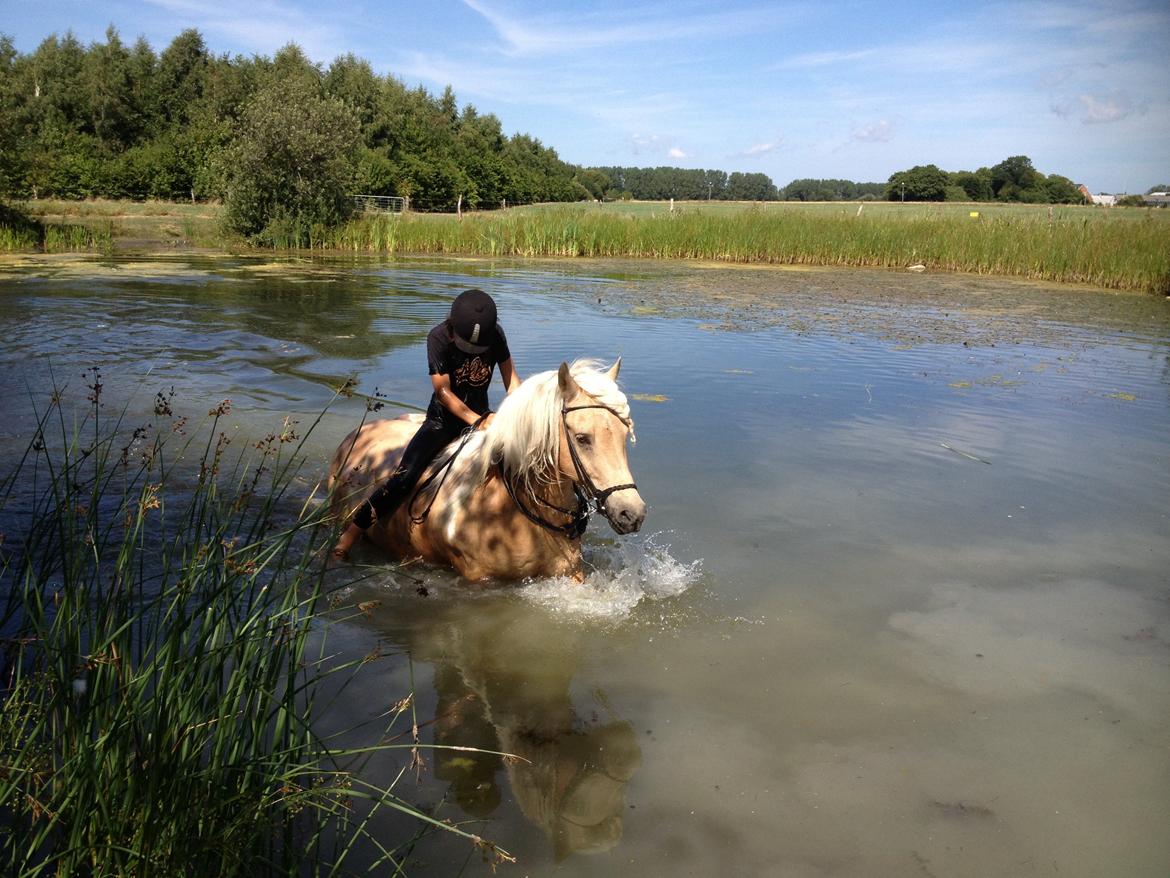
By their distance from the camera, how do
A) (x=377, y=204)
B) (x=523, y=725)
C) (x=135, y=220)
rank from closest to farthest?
(x=523, y=725)
(x=135, y=220)
(x=377, y=204)

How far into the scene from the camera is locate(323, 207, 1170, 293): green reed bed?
21.8 m

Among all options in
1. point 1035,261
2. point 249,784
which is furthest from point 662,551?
point 1035,261

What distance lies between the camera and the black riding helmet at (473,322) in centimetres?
444

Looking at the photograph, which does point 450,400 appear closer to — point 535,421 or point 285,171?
point 535,421

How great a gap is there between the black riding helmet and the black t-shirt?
0.05 metres

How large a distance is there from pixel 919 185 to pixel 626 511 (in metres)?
99.0

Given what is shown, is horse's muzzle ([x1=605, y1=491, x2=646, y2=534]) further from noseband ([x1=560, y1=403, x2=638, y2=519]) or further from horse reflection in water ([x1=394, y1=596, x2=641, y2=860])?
horse reflection in water ([x1=394, y1=596, x2=641, y2=860])

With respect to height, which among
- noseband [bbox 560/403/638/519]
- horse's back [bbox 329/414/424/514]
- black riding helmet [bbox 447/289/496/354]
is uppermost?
black riding helmet [bbox 447/289/496/354]

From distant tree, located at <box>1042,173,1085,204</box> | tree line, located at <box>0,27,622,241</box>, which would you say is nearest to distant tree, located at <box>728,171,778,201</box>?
distant tree, located at <box>1042,173,1085,204</box>

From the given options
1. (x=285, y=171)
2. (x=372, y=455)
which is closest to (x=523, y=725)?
(x=372, y=455)

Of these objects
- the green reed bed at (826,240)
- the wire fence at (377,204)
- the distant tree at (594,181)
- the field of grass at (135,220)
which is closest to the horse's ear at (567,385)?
the green reed bed at (826,240)

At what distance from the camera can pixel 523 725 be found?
356 centimetres

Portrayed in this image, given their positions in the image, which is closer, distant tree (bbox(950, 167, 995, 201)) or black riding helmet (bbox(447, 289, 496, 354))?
black riding helmet (bbox(447, 289, 496, 354))

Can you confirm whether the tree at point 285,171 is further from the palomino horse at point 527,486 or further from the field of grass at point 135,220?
the palomino horse at point 527,486
